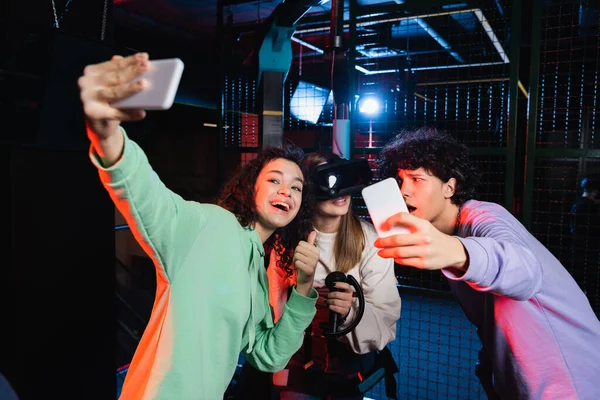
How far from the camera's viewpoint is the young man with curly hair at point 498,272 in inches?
42.1

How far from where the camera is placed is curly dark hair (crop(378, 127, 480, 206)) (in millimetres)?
1950

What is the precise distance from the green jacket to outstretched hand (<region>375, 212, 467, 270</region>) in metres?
0.62

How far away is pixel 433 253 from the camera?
104 centimetres

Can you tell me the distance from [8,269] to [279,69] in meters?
1.93

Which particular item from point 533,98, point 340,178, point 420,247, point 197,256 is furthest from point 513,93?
point 197,256

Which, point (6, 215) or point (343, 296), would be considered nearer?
point (343, 296)

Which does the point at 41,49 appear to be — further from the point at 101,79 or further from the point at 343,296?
the point at 343,296

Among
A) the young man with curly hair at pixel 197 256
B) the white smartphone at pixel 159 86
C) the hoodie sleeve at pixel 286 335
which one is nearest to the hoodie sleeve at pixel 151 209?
the young man with curly hair at pixel 197 256

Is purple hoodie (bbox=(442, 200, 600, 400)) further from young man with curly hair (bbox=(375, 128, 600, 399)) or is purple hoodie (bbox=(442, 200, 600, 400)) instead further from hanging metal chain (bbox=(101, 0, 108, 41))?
hanging metal chain (bbox=(101, 0, 108, 41))

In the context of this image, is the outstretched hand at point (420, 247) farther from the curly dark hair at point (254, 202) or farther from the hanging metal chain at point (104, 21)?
the hanging metal chain at point (104, 21)

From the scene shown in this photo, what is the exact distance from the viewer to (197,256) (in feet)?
4.66

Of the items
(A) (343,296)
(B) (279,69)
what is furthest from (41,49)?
(A) (343,296)

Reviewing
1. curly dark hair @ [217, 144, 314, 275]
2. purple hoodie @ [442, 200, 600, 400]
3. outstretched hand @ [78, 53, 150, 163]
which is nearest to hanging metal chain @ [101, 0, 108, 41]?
curly dark hair @ [217, 144, 314, 275]

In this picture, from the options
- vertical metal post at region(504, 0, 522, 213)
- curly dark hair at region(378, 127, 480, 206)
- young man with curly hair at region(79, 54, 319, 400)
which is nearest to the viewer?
young man with curly hair at region(79, 54, 319, 400)
